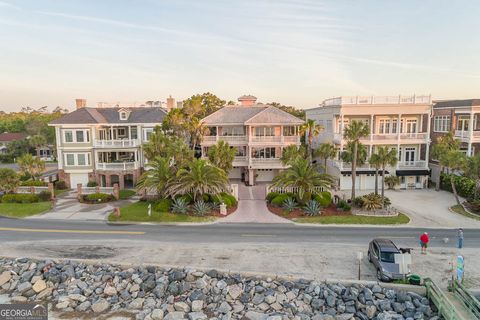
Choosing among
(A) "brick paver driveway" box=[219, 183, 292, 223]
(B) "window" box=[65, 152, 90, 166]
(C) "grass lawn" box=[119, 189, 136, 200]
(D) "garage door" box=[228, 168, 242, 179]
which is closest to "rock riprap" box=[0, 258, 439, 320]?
(A) "brick paver driveway" box=[219, 183, 292, 223]

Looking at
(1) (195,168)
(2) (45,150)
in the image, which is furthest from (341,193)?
(2) (45,150)

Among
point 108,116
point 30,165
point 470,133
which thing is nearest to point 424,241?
point 470,133

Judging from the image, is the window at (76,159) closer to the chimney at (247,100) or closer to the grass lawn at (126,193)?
the grass lawn at (126,193)

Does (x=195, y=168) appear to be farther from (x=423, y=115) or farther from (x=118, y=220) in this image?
(x=423, y=115)

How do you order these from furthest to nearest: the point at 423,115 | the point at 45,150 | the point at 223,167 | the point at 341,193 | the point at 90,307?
the point at 45,150, the point at 423,115, the point at 341,193, the point at 223,167, the point at 90,307

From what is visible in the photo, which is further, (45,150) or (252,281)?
(45,150)

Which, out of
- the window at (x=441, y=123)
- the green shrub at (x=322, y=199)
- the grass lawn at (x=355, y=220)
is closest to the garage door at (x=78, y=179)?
the grass lawn at (x=355, y=220)

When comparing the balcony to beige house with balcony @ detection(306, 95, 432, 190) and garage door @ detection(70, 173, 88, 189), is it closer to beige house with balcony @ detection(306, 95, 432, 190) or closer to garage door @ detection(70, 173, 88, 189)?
garage door @ detection(70, 173, 88, 189)
